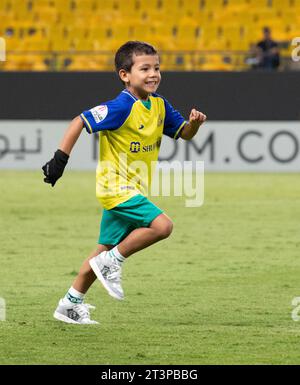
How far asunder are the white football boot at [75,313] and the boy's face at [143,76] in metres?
1.57

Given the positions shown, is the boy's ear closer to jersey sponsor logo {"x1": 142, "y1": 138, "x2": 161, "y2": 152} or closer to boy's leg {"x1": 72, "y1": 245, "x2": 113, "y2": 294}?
jersey sponsor logo {"x1": 142, "y1": 138, "x2": 161, "y2": 152}

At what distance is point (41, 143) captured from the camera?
2202 centimetres

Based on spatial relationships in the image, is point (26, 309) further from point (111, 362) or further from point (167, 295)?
point (111, 362)

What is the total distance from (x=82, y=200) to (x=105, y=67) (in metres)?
6.81

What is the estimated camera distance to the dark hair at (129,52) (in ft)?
25.1

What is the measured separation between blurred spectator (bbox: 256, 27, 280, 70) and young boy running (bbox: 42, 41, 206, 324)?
1506 centimetres

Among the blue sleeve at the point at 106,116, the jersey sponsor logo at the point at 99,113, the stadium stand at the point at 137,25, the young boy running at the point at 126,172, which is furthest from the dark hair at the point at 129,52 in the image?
the stadium stand at the point at 137,25

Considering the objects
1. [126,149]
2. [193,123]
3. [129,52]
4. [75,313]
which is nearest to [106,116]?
[126,149]

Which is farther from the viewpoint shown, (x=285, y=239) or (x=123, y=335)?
(x=285, y=239)

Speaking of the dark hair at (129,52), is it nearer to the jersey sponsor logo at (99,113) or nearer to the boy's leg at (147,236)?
the jersey sponsor logo at (99,113)

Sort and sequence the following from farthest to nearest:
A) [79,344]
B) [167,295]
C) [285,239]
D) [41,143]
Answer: [41,143], [285,239], [167,295], [79,344]

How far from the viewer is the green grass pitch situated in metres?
6.85

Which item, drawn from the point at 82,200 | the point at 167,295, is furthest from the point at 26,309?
the point at 82,200

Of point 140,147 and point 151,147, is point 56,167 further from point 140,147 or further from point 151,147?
point 151,147
